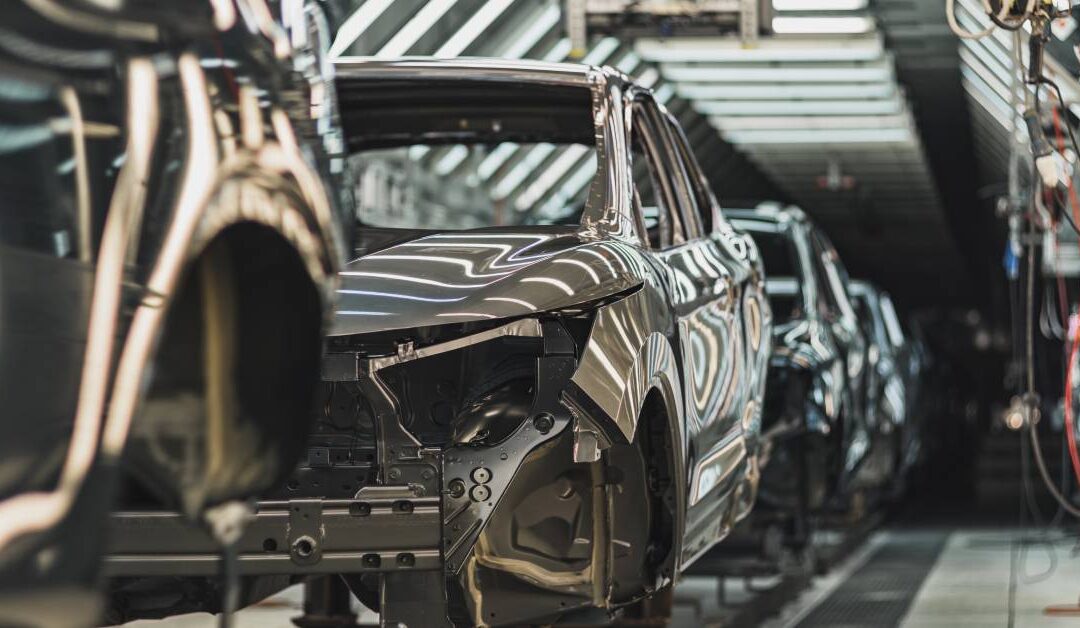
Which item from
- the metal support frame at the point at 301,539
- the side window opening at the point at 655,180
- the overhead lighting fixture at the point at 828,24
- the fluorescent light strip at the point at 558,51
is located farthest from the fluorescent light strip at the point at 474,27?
the metal support frame at the point at 301,539

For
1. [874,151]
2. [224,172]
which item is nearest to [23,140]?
[224,172]

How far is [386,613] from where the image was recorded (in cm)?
405

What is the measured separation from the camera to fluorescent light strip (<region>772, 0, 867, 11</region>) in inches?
632

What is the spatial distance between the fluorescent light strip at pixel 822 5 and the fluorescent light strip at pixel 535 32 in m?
2.25

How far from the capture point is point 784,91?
67.9 ft

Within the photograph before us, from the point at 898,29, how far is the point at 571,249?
14.8 m

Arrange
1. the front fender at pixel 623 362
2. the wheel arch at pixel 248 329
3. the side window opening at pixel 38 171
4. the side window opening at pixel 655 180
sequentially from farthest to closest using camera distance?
1. the side window opening at pixel 655 180
2. the front fender at pixel 623 362
3. the wheel arch at pixel 248 329
4. the side window opening at pixel 38 171

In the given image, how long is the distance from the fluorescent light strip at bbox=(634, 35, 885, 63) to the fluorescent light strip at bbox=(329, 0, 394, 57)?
5.16 meters

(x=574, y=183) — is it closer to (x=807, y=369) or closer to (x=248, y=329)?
(x=807, y=369)

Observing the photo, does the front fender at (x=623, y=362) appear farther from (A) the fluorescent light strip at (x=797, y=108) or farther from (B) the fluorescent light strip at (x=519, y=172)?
(A) the fluorescent light strip at (x=797, y=108)

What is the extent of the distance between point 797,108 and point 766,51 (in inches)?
132

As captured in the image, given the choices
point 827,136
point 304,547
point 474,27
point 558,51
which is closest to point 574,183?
point 827,136

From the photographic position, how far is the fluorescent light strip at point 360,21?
12914 millimetres

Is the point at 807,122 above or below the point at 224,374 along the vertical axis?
above
